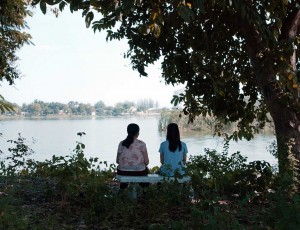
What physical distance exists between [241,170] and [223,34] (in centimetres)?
313

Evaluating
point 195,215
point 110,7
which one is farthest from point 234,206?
point 110,7

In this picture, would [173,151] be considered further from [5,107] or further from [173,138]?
[5,107]

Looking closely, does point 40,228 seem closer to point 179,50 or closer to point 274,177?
point 274,177

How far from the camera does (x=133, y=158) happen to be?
22.3 ft

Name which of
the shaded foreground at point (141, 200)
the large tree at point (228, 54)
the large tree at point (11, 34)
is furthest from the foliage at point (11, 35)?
the shaded foreground at point (141, 200)

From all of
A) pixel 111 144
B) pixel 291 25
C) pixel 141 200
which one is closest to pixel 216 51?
pixel 291 25

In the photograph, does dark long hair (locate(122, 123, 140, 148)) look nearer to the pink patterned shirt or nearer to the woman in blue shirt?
the pink patterned shirt

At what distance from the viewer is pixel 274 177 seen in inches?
274

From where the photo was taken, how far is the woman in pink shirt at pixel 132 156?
6.80 m

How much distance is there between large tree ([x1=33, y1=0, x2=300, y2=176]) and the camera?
23.6ft

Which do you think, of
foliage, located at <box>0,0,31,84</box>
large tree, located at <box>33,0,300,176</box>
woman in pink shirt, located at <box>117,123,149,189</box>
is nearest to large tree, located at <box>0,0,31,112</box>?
foliage, located at <box>0,0,31,84</box>

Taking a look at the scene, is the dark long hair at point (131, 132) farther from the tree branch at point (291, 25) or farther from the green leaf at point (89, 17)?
the tree branch at point (291, 25)

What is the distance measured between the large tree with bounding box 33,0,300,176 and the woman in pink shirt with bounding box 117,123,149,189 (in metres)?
→ 1.64

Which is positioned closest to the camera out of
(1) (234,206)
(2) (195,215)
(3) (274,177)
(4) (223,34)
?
(2) (195,215)
